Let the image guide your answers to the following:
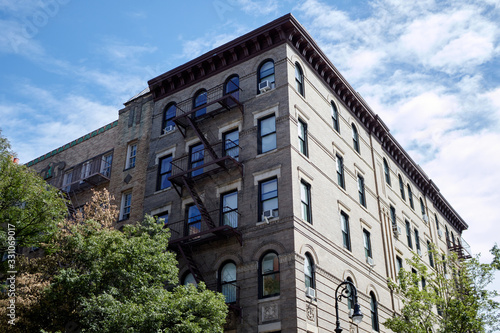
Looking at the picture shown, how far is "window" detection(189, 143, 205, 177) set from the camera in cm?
2712

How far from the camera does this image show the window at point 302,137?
25719mm

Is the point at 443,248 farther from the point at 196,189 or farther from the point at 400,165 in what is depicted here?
the point at 196,189

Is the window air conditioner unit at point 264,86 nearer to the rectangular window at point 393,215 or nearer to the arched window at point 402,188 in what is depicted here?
the rectangular window at point 393,215

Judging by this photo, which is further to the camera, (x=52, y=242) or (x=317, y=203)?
(x=317, y=203)

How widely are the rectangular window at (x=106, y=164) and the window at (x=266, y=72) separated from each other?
10.8m

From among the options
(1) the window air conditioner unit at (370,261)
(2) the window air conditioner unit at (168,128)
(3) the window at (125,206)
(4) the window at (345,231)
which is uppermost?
(2) the window air conditioner unit at (168,128)

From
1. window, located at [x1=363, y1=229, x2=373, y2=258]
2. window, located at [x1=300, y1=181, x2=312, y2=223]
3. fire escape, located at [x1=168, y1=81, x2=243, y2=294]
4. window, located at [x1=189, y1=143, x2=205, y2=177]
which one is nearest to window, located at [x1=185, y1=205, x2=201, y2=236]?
fire escape, located at [x1=168, y1=81, x2=243, y2=294]

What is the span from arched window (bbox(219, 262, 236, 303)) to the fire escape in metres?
A: 1.03

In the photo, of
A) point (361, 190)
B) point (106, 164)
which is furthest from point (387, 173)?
point (106, 164)

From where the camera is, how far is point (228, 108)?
88.8ft

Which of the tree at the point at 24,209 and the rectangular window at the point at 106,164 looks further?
the rectangular window at the point at 106,164

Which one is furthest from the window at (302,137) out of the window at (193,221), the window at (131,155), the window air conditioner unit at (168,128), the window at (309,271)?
the window at (131,155)

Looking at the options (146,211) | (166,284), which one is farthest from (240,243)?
(146,211)

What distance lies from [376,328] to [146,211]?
42.9 feet
